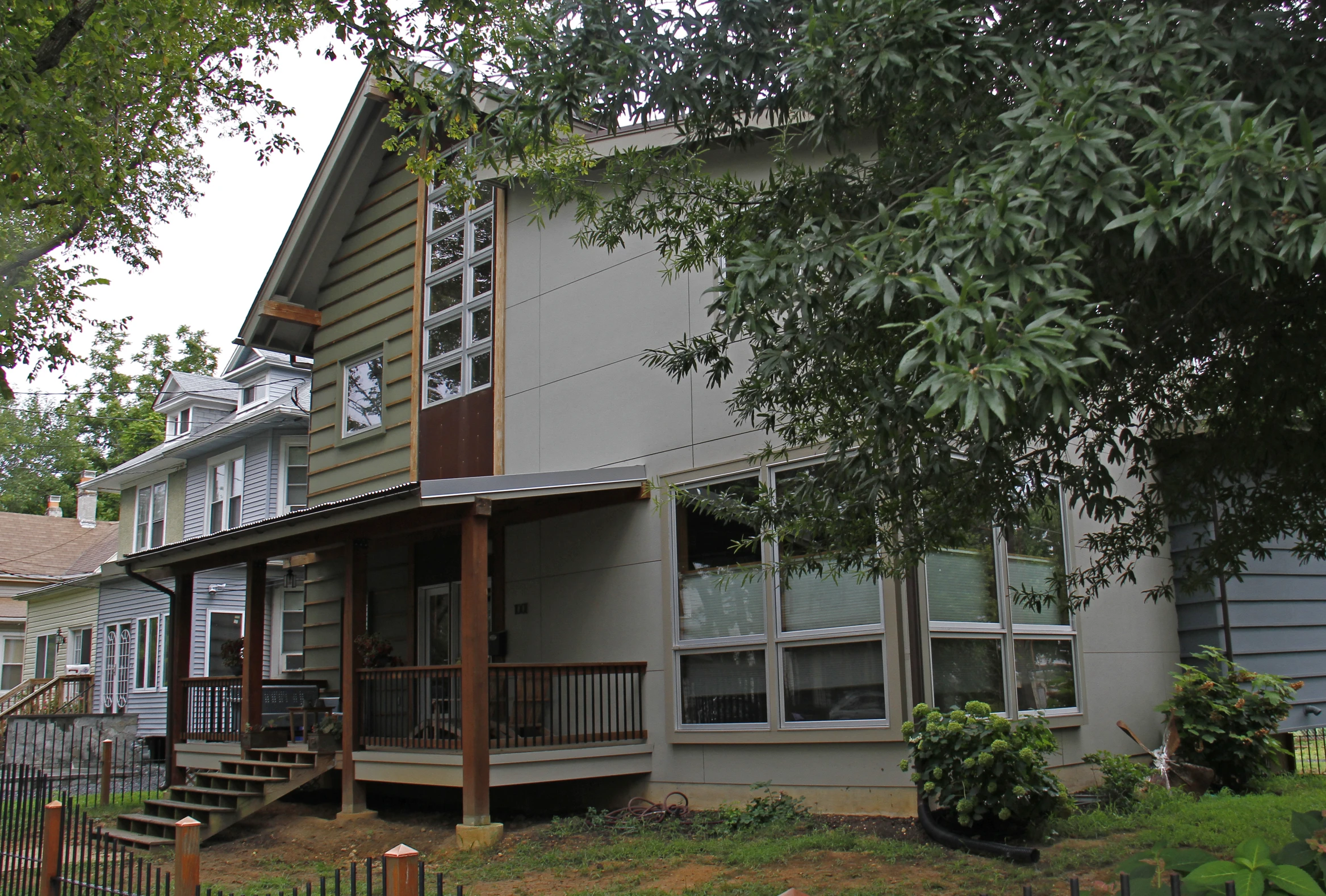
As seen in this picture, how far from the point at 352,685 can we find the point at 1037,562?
7.47 m

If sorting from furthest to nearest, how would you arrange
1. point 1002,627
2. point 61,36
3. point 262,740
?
1. point 262,740
2. point 1002,627
3. point 61,36

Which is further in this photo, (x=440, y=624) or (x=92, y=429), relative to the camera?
(x=92, y=429)

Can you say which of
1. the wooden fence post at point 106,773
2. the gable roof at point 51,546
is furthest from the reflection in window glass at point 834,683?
the gable roof at point 51,546

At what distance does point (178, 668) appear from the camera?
14703 millimetres

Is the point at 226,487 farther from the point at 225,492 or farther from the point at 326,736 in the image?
the point at 326,736

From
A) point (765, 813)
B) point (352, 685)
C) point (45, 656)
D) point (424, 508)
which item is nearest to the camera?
point (765, 813)

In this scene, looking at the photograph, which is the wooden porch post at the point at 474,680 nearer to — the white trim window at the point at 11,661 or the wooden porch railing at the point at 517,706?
the wooden porch railing at the point at 517,706

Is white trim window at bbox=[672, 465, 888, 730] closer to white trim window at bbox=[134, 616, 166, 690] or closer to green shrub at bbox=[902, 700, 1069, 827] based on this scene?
green shrub at bbox=[902, 700, 1069, 827]

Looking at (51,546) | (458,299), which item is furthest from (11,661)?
(458,299)

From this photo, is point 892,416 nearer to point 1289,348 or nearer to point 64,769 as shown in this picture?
point 1289,348

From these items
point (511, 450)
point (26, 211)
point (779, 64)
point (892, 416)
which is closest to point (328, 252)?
point (26, 211)

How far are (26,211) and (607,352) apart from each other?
312 inches

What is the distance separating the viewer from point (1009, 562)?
33.5 ft

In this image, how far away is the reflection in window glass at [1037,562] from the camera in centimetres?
1019
